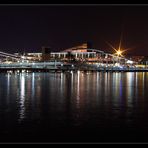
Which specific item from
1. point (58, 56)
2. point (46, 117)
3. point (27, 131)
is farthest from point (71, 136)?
point (58, 56)

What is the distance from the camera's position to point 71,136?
8.33 metres

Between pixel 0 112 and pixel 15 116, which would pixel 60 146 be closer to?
pixel 15 116

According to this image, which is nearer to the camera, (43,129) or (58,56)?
(43,129)

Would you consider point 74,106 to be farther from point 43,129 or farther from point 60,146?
point 60,146

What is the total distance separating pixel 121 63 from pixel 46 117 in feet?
277

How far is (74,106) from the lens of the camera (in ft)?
46.2

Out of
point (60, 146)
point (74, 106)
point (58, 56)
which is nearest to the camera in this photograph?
point (60, 146)

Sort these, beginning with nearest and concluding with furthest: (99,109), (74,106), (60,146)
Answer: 1. (60,146)
2. (99,109)
3. (74,106)

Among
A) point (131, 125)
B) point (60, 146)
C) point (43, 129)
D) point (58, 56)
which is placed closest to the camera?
point (60, 146)
